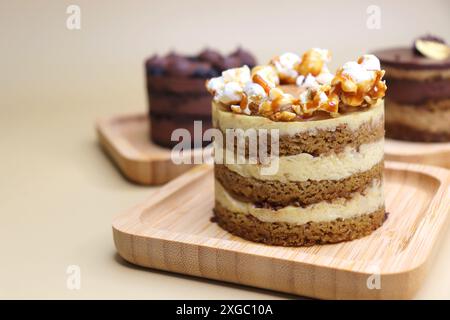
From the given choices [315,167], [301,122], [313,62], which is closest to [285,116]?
[301,122]

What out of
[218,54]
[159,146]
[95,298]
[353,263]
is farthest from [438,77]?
[95,298]

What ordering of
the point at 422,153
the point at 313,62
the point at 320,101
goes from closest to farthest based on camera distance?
the point at 320,101, the point at 313,62, the point at 422,153

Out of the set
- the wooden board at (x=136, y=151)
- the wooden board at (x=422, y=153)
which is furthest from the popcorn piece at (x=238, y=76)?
the wooden board at (x=422, y=153)

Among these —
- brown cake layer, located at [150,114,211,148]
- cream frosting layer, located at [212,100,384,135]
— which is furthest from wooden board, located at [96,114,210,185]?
cream frosting layer, located at [212,100,384,135]

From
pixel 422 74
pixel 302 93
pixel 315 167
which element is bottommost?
pixel 315 167

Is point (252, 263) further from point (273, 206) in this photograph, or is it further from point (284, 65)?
point (284, 65)

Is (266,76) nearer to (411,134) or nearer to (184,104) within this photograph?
(184,104)

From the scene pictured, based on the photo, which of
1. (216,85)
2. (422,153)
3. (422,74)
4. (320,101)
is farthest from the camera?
(422,74)
